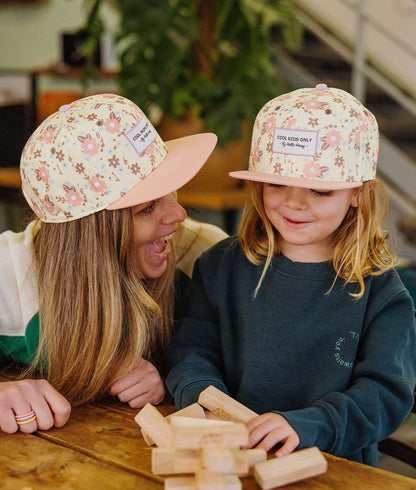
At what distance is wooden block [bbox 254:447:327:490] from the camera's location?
2.99ft

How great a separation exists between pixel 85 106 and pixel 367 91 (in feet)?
11.7

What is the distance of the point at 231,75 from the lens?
3434mm

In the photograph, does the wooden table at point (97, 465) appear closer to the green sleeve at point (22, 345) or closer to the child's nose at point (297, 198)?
the green sleeve at point (22, 345)

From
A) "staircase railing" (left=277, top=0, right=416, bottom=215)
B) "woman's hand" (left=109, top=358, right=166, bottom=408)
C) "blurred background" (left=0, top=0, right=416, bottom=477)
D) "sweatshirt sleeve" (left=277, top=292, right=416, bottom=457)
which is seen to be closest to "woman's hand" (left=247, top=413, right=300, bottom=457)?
"sweatshirt sleeve" (left=277, top=292, right=416, bottom=457)

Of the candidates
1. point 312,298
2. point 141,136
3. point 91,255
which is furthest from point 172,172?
point 312,298

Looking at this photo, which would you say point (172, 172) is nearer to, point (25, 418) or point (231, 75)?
point (25, 418)

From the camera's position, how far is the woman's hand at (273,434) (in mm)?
1021

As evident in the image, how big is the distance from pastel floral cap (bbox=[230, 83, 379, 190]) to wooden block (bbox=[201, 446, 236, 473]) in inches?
20.0

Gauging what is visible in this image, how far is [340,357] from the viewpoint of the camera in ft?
4.11

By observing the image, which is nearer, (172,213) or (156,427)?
(156,427)

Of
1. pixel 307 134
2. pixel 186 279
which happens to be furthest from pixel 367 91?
pixel 307 134

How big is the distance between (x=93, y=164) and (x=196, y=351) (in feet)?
1.42

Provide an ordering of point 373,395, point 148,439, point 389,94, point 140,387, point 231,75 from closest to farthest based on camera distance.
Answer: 1. point 148,439
2. point 373,395
3. point 140,387
4. point 231,75
5. point 389,94

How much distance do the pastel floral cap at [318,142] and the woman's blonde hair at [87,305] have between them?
298 mm
